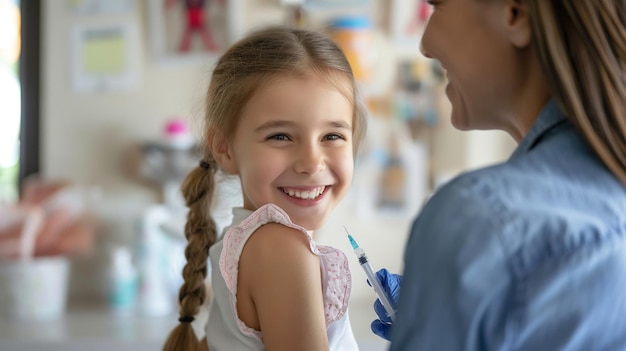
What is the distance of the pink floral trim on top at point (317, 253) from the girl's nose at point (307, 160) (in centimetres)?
7

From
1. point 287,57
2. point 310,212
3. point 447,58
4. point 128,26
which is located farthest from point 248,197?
point 128,26

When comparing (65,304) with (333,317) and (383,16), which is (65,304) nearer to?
(383,16)

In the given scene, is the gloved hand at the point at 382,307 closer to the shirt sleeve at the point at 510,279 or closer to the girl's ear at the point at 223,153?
the girl's ear at the point at 223,153

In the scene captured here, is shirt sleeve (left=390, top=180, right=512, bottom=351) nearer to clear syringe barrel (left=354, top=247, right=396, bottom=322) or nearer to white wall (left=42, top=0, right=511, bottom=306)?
clear syringe barrel (left=354, top=247, right=396, bottom=322)

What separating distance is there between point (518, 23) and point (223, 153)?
1.65 feet

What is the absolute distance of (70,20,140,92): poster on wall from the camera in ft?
7.50

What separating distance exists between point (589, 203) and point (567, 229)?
0.17ft

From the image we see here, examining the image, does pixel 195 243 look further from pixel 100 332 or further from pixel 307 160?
pixel 100 332

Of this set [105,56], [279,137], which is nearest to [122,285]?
[105,56]

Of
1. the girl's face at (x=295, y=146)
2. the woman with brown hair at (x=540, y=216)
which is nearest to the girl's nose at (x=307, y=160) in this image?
the girl's face at (x=295, y=146)

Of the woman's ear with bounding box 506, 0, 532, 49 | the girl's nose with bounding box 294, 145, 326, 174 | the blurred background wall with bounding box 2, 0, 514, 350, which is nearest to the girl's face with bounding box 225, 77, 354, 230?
the girl's nose with bounding box 294, 145, 326, 174

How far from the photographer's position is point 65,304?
7.39 ft

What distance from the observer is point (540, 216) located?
1.99 feet

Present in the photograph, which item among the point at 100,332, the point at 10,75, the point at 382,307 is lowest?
the point at 100,332
